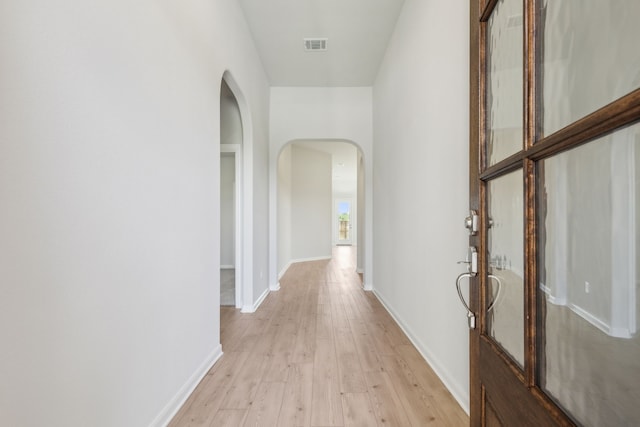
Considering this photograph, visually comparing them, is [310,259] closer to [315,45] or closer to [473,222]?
[315,45]

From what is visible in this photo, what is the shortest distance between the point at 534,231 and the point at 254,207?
321 centimetres

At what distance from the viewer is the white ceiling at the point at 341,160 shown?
7.89 metres

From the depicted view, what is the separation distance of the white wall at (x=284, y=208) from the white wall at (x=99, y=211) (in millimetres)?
4258

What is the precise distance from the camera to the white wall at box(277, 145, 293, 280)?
6.39 meters

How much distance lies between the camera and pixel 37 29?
92cm

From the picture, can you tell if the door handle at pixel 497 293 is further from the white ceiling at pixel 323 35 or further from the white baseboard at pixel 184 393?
the white ceiling at pixel 323 35

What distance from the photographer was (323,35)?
3510 millimetres

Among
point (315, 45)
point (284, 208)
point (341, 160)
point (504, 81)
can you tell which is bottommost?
point (284, 208)

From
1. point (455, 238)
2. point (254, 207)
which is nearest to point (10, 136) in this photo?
point (455, 238)

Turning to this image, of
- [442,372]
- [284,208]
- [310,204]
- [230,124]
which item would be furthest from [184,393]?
[310,204]

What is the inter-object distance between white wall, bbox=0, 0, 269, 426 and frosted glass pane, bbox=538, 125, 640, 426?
1.33 m

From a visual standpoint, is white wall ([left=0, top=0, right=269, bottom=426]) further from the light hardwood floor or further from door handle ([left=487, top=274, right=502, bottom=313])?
door handle ([left=487, top=274, right=502, bottom=313])

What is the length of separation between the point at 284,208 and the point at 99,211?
5704mm

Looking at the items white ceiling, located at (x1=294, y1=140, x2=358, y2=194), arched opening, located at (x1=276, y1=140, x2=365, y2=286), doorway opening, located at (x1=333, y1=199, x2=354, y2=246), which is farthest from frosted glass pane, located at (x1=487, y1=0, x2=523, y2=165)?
doorway opening, located at (x1=333, y1=199, x2=354, y2=246)
